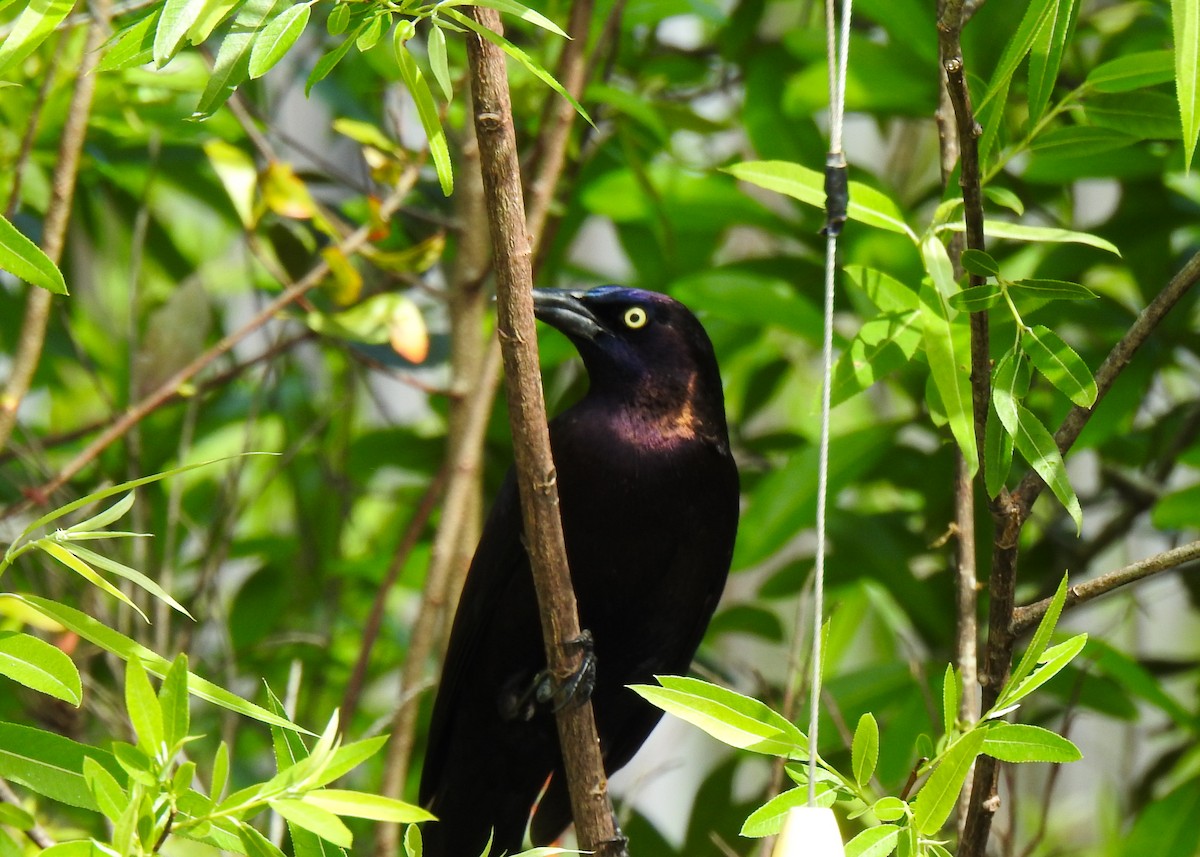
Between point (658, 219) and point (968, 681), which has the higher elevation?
point (658, 219)

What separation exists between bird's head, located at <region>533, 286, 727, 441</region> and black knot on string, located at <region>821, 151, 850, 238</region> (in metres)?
1.17

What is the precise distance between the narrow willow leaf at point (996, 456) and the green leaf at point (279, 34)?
2.65ft

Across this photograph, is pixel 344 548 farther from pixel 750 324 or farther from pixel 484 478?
pixel 750 324

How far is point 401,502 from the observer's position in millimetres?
3840

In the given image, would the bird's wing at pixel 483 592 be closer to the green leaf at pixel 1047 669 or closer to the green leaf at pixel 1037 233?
the green leaf at pixel 1037 233

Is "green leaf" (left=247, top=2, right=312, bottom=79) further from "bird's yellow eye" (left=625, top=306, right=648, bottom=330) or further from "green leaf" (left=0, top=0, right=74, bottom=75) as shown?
"bird's yellow eye" (left=625, top=306, right=648, bottom=330)

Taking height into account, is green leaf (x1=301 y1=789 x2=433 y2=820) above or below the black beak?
below

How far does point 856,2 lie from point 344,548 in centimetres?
210

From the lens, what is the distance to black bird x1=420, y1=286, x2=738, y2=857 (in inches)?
99.4

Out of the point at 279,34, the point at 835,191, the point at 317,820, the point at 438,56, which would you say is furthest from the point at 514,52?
the point at 317,820

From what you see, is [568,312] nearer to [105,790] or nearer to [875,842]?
[875,842]

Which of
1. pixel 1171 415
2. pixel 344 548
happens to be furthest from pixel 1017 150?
pixel 344 548

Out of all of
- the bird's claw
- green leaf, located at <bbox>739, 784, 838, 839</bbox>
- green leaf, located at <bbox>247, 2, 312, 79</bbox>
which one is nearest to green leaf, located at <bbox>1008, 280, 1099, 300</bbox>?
green leaf, located at <bbox>739, 784, 838, 839</bbox>

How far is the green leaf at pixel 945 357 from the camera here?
61.7 inches
